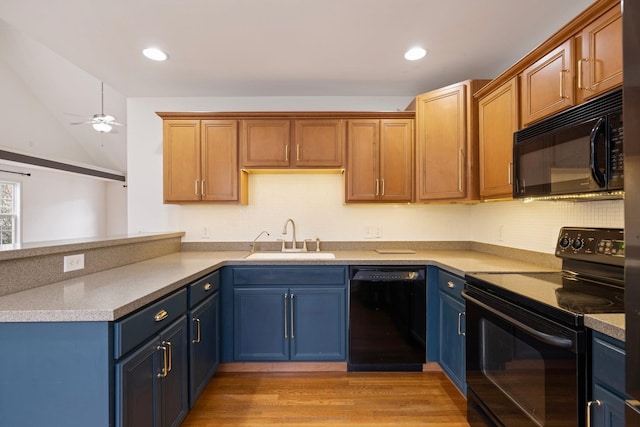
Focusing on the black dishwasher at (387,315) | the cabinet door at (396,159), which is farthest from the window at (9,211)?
the cabinet door at (396,159)

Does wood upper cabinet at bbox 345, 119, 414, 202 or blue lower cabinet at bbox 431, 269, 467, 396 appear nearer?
blue lower cabinet at bbox 431, 269, 467, 396

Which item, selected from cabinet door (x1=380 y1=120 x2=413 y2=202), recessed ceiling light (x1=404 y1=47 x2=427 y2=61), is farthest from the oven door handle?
recessed ceiling light (x1=404 y1=47 x2=427 y2=61)

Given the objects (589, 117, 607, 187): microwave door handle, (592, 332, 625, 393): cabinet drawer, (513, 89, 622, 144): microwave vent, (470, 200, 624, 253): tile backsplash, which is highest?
(513, 89, 622, 144): microwave vent

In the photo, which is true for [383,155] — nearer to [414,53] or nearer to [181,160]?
[414,53]

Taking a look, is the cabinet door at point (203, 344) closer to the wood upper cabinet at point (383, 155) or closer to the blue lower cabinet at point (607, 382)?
the wood upper cabinet at point (383, 155)

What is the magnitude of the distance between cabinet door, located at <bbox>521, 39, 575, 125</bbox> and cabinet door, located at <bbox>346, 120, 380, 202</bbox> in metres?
1.13

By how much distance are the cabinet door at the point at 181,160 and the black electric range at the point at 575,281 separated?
229cm

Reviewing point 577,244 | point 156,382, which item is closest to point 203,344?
point 156,382

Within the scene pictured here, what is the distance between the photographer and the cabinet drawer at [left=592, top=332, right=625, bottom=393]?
0.97 m

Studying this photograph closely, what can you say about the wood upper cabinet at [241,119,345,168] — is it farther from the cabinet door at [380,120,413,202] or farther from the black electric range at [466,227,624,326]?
the black electric range at [466,227,624,326]

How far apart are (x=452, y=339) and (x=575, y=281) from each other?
842 mm

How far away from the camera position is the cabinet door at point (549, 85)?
1.53 meters

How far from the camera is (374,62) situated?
2375 millimetres

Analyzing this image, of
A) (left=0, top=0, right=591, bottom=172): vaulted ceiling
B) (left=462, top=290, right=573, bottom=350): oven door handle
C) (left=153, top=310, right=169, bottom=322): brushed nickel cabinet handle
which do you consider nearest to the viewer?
(left=462, top=290, right=573, bottom=350): oven door handle
